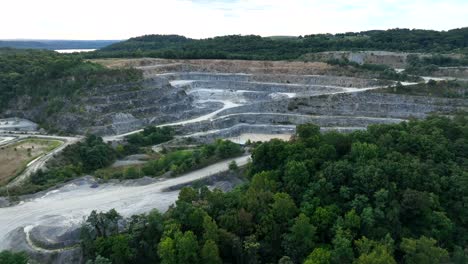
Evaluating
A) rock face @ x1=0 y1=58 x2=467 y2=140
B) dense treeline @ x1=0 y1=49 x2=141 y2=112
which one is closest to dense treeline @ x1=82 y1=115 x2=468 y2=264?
rock face @ x1=0 y1=58 x2=467 y2=140

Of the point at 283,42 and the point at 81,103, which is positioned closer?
the point at 81,103

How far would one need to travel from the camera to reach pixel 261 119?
59.8 meters

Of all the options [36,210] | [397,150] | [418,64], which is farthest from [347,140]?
[418,64]

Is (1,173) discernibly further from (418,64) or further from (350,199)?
(418,64)

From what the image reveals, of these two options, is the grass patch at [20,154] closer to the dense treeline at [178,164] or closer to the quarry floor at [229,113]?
the quarry floor at [229,113]

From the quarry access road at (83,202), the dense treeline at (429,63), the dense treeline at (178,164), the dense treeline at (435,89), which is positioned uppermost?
the dense treeline at (429,63)

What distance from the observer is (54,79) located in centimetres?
6050

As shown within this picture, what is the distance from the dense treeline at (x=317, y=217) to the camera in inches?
874

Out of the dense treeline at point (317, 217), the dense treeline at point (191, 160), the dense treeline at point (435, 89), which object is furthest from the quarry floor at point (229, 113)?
the dense treeline at point (317, 217)

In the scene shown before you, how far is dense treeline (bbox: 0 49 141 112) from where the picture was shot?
58688mm

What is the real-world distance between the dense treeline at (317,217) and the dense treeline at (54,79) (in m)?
37.0

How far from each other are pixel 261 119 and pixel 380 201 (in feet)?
117

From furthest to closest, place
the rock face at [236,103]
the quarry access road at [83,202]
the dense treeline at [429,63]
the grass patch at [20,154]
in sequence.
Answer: the dense treeline at [429,63] → the rock face at [236,103] → the grass patch at [20,154] → the quarry access road at [83,202]

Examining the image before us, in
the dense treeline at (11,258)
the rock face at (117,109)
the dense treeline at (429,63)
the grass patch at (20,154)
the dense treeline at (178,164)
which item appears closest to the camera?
the dense treeline at (11,258)
